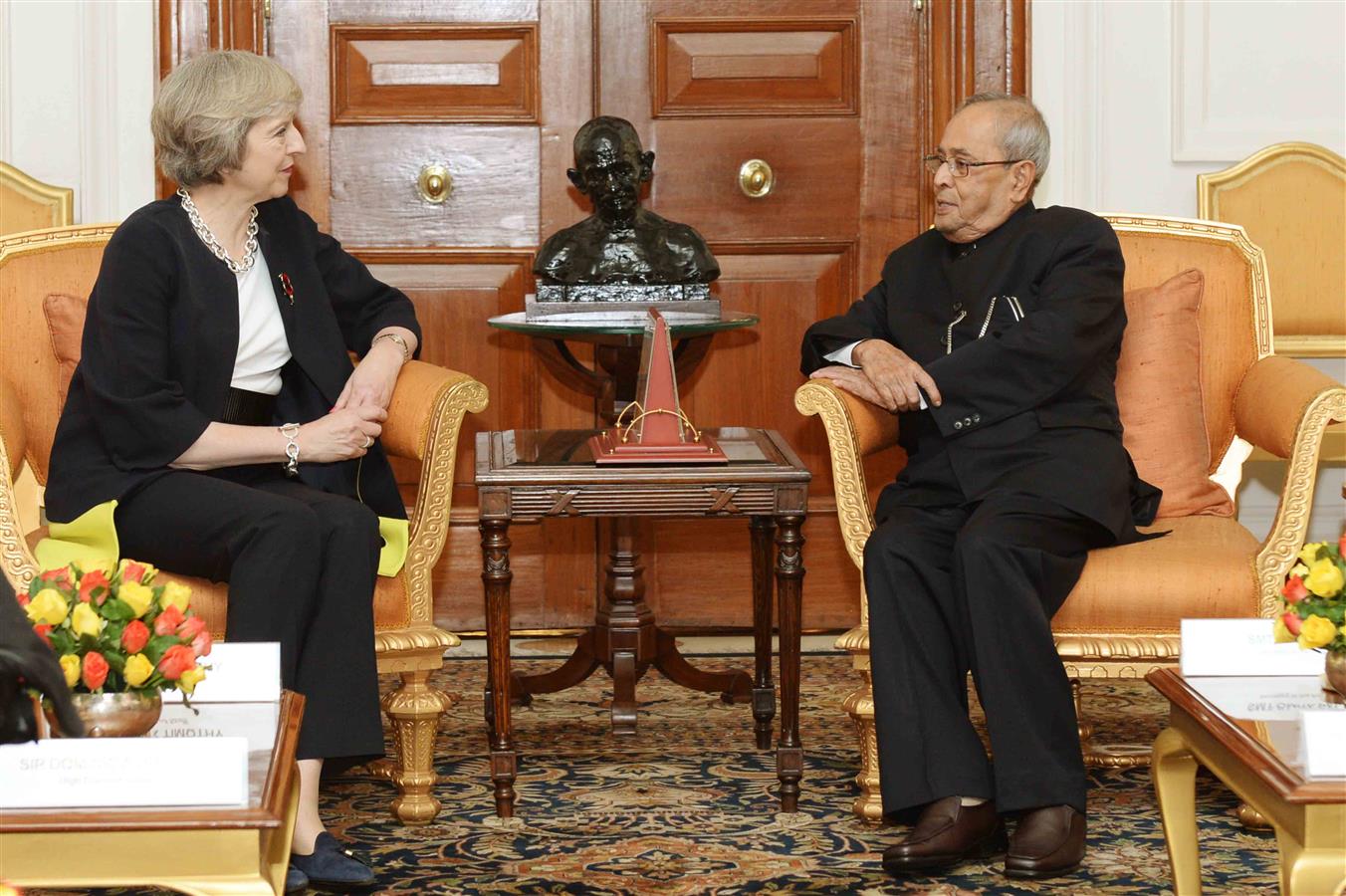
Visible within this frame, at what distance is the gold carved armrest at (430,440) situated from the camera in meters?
3.17

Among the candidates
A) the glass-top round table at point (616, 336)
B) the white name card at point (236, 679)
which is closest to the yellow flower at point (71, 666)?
the white name card at point (236, 679)

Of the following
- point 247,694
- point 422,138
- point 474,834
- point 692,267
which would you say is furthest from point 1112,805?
point 422,138

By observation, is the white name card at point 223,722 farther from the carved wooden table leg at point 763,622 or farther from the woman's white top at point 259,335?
the carved wooden table leg at point 763,622

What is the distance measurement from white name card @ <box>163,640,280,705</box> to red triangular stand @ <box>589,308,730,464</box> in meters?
1.03

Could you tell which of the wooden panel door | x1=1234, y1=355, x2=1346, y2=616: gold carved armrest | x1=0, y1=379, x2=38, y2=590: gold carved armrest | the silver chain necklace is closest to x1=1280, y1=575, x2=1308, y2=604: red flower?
x1=1234, y1=355, x2=1346, y2=616: gold carved armrest

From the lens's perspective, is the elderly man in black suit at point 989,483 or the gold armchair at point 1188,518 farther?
the gold armchair at point 1188,518

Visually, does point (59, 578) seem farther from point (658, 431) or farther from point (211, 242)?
point (658, 431)

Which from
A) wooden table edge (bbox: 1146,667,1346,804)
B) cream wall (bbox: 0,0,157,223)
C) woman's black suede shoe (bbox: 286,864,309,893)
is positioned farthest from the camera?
cream wall (bbox: 0,0,157,223)

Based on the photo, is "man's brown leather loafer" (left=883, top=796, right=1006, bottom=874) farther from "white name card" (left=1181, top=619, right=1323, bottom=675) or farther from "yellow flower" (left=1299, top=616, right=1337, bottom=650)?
"yellow flower" (left=1299, top=616, right=1337, bottom=650)

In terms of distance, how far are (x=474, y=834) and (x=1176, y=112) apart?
Answer: 8.93 feet

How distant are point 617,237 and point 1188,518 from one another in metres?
1.36

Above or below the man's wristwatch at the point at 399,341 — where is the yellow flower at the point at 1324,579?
below

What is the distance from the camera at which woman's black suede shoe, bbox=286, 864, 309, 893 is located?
107 inches

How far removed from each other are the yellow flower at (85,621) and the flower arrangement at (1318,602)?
1490mm
